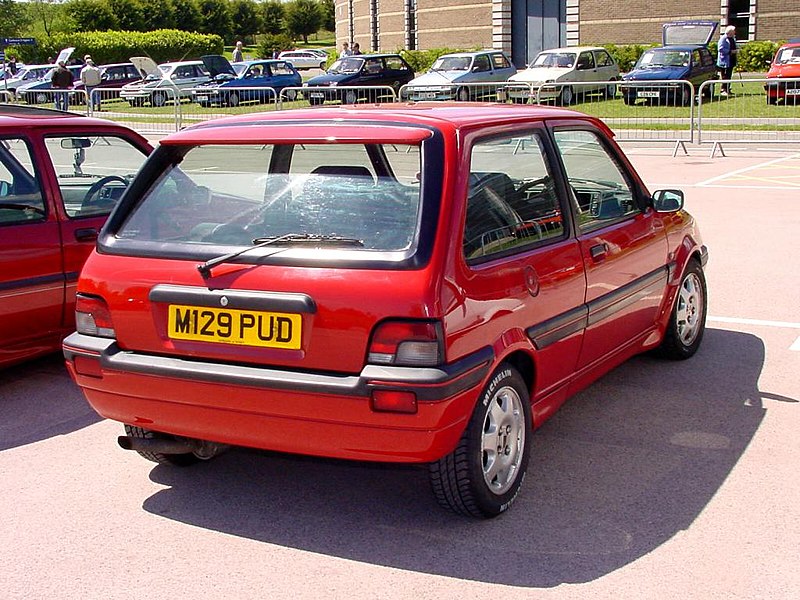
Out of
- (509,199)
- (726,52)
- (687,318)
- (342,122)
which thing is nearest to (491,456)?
(509,199)

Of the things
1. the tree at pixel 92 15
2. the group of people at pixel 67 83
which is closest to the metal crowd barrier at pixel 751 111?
the group of people at pixel 67 83

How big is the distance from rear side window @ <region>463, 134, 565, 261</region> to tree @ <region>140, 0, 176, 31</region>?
288 feet

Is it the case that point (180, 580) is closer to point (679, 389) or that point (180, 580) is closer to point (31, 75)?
point (679, 389)

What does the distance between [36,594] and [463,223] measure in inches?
77.6

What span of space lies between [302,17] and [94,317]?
104 metres

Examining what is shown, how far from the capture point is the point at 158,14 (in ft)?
290

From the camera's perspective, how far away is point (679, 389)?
227 inches

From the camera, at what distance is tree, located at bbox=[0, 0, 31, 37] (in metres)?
73.3

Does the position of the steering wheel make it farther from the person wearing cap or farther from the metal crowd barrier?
the person wearing cap

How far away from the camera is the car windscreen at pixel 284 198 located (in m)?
3.94

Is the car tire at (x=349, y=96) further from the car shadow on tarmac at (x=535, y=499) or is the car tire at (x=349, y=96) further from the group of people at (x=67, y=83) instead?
the car shadow on tarmac at (x=535, y=499)

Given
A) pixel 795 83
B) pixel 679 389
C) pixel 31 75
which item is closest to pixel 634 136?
pixel 795 83

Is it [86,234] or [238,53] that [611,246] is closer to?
[86,234]

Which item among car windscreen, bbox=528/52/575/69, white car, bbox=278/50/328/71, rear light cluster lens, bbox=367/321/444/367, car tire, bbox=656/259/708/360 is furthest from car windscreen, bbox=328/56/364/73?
white car, bbox=278/50/328/71
